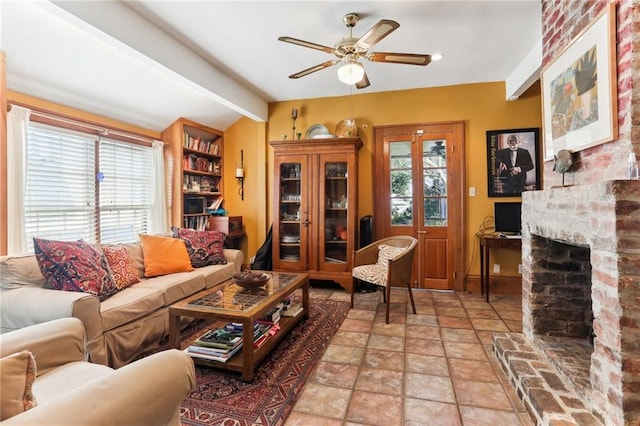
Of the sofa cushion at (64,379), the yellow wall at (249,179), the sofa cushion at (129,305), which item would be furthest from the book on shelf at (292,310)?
the yellow wall at (249,179)

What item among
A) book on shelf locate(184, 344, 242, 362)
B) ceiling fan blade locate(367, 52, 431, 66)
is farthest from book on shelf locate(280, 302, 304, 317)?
ceiling fan blade locate(367, 52, 431, 66)

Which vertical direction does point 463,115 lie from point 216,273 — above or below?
above

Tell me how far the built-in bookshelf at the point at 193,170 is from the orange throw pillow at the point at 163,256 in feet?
3.44

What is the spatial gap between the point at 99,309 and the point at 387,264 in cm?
234

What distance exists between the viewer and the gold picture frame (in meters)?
1.60

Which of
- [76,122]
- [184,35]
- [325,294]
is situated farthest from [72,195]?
[325,294]

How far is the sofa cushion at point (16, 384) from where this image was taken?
2.60ft

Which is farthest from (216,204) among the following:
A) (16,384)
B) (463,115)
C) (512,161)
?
(512,161)

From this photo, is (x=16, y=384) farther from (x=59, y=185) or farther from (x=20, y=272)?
(x=59, y=185)

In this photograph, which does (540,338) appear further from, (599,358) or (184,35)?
(184,35)

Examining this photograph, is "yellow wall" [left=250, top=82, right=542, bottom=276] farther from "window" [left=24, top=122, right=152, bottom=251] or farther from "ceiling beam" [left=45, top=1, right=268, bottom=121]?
"window" [left=24, top=122, right=152, bottom=251]

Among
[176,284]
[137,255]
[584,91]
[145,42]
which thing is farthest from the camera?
[137,255]

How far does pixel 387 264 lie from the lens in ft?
9.93

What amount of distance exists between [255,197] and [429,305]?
2847 millimetres
